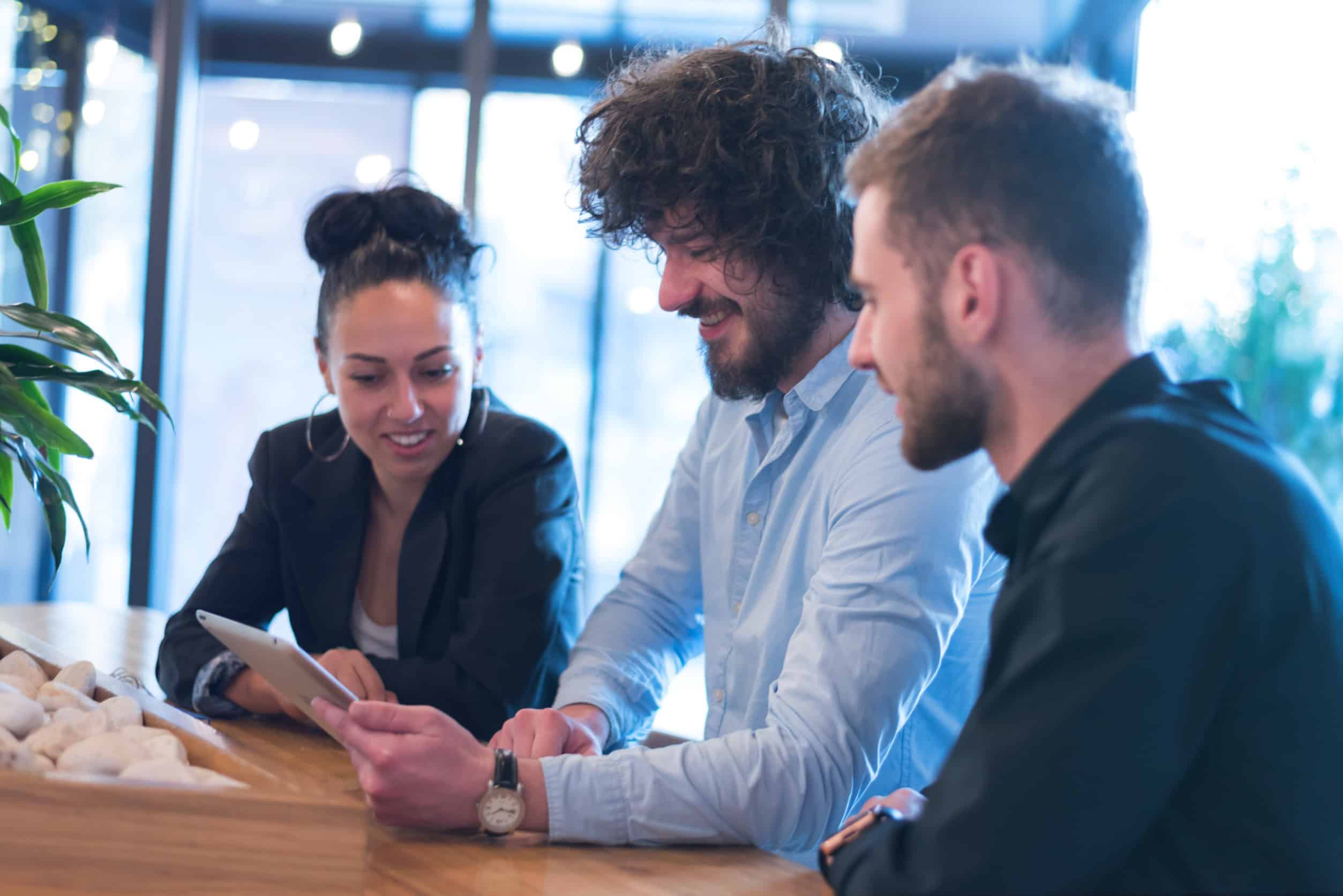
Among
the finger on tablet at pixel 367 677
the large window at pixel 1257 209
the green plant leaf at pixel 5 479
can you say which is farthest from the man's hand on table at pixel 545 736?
the large window at pixel 1257 209

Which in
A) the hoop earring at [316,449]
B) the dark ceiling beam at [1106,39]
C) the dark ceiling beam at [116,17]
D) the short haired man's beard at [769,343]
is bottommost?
the hoop earring at [316,449]

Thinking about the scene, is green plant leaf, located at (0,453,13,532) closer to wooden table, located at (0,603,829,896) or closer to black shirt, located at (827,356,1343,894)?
wooden table, located at (0,603,829,896)

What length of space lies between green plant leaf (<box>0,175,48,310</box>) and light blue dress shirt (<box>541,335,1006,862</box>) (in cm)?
91

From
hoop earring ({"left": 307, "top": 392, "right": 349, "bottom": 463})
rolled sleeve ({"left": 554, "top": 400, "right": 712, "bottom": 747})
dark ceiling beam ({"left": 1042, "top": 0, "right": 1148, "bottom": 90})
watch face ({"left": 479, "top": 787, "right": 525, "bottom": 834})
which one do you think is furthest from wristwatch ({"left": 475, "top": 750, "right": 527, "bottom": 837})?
dark ceiling beam ({"left": 1042, "top": 0, "right": 1148, "bottom": 90})

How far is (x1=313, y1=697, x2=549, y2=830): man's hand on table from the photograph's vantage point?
3.75 ft

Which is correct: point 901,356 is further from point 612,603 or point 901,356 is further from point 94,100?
point 94,100

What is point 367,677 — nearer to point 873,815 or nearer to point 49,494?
point 49,494

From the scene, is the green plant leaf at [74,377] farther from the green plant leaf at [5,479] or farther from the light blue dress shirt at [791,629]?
the light blue dress shirt at [791,629]

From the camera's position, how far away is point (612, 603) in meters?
1.80

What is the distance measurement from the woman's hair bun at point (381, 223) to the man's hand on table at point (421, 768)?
1.04m

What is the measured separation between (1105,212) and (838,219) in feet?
2.73

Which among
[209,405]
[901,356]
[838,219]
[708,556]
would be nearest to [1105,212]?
[901,356]

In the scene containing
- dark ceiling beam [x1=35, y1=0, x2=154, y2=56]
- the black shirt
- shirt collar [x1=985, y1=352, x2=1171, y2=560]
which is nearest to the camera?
the black shirt

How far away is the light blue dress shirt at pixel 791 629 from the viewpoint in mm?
1196
